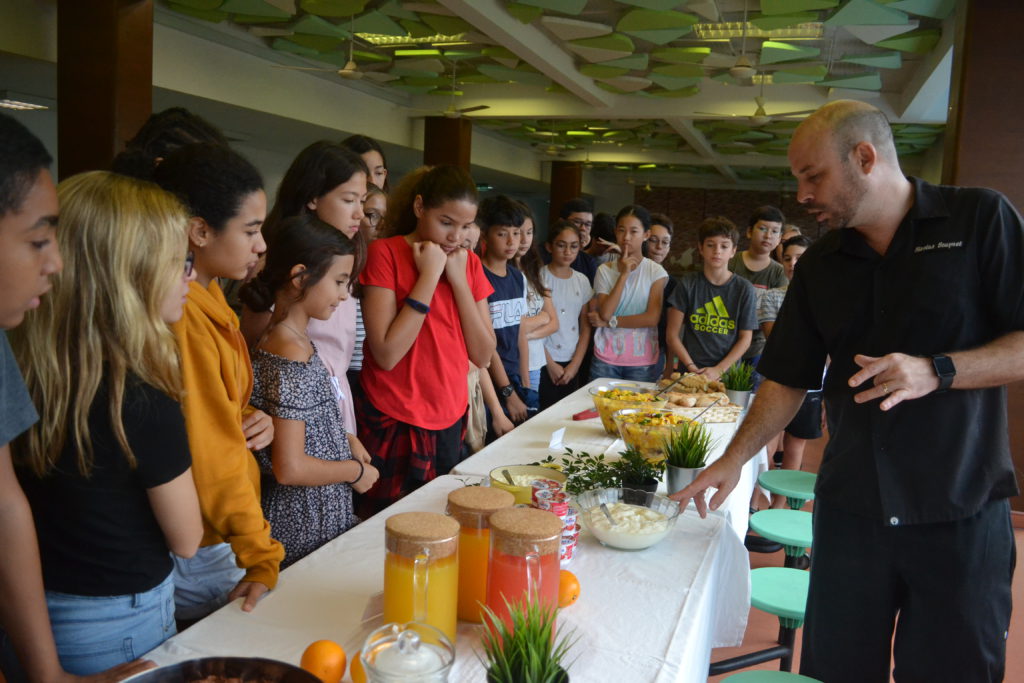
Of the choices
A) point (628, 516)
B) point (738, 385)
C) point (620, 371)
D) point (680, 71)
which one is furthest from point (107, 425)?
point (680, 71)

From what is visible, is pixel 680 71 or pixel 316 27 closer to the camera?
pixel 316 27

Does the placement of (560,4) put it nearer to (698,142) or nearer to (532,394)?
(532,394)

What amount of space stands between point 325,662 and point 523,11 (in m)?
5.60

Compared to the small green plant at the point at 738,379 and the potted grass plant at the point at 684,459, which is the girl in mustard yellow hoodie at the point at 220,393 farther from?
the small green plant at the point at 738,379

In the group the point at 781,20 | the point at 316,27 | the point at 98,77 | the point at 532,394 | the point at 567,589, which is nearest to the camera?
the point at 567,589

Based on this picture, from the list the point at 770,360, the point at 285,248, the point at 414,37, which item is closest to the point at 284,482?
the point at 285,248

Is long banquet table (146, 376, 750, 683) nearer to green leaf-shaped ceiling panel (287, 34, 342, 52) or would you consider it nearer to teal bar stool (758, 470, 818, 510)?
teal bar stool (758, 470, 818, 510)

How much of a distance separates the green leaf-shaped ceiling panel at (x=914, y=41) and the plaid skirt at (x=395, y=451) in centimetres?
561

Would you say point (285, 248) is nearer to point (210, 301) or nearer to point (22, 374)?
point (210, 301)

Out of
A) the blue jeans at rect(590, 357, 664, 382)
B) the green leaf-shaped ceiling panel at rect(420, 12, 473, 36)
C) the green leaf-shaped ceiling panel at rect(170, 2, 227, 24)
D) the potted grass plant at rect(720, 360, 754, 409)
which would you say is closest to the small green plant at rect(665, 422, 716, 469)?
the potted grass plant at rect(720, 360, 754, 409)

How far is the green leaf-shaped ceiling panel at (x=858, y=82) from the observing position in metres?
7.48

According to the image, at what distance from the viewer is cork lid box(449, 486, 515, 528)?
3.75 ft

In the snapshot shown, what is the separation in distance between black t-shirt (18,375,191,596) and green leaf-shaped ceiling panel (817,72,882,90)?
792 cm

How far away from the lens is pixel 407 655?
85 cm
